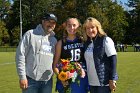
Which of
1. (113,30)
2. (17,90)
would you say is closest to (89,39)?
(17,90)

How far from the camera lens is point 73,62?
7027mm

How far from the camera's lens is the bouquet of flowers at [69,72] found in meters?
6.89

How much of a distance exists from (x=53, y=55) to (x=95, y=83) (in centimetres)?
91

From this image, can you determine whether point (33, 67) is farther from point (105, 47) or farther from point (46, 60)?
point (105, 47)

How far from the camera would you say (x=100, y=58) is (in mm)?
6805

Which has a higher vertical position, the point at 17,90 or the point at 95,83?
the point at 95,83

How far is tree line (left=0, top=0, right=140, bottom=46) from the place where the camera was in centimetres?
8800

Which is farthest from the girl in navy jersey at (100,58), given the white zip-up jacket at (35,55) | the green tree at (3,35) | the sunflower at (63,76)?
the green tree at (3,35)

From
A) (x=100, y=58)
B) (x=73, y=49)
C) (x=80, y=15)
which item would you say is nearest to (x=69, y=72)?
(x=73, y=49)

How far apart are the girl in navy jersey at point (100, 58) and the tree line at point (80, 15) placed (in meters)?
73.5

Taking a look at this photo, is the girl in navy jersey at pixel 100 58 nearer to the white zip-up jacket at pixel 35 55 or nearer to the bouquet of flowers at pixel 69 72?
the bouquet of flowers at pixel 69 72

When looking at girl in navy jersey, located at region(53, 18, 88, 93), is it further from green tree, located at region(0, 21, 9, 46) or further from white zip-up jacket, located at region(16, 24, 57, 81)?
green tree, located at region(0, 21, 9, 46)

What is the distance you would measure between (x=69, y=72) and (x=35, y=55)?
2.17 feet

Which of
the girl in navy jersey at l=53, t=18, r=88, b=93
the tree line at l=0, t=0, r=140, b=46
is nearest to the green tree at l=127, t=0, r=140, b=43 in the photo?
the tree line at l=0, t=0, r=140, b=46
